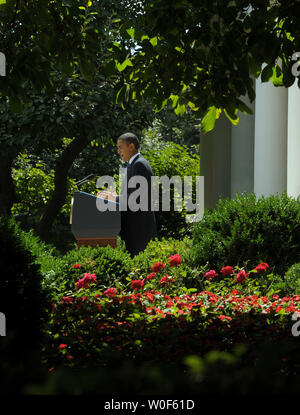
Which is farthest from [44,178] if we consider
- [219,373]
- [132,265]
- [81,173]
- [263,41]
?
[219,373]

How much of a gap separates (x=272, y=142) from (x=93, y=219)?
3.97 metres

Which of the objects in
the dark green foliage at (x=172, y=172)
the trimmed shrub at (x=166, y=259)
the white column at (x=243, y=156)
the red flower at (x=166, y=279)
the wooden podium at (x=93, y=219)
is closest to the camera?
the red flower at (x=166, y=279)

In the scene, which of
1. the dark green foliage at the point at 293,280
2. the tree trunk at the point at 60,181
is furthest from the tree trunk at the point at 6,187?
the dark green foliage at the point at 293,280

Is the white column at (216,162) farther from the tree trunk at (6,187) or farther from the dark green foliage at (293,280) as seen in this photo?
the dark green foliage at (293,280)

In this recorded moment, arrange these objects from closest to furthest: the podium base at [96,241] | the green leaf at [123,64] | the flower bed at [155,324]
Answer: the flower bed at [155,324], the green leaf at [123,64], the podium base at [96,241]

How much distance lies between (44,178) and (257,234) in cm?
974

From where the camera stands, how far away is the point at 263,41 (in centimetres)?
361

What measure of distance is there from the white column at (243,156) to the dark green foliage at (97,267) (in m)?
6.46

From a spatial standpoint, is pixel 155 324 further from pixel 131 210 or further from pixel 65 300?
pixel 131 210

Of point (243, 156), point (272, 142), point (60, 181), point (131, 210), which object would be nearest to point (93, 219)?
point (131, 210)

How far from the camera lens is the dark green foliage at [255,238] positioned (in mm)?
6461

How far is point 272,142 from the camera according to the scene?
936cm

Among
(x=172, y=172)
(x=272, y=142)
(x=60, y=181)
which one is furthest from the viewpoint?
(x=60, y=181)

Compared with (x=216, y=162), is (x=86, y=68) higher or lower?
lower
